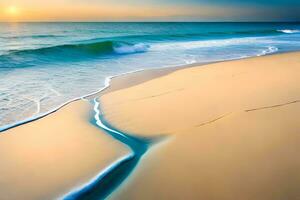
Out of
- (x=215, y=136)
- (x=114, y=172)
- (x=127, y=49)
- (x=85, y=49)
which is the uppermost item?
(x=215, y=136)

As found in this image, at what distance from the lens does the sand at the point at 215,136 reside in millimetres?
2512

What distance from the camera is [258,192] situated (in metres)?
2.40

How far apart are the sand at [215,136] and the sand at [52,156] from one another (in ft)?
1.40

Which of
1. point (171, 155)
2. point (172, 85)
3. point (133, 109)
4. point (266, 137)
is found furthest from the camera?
point (172, 85)

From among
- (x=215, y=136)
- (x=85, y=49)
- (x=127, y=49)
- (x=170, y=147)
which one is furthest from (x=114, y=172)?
(x=127, y=49)

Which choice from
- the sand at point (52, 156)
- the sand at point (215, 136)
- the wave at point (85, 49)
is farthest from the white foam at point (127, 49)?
the sand at point (52, 156)

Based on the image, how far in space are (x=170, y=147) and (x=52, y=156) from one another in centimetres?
124

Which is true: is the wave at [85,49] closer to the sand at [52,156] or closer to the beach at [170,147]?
the beach at [170,147]

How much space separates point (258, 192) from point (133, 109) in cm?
276

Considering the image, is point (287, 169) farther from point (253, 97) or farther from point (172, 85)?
point (172, 85)

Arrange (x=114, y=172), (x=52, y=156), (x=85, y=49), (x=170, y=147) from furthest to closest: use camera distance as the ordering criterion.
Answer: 1. (x=85, y=49)
2. (x=170, y=147)
3. (x=52, y=156)
4. (x=114, y=172)

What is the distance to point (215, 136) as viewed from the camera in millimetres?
3525

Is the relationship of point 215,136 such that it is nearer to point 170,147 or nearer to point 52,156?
point 170,147

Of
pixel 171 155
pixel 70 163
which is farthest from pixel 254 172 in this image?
pixel 70 163
